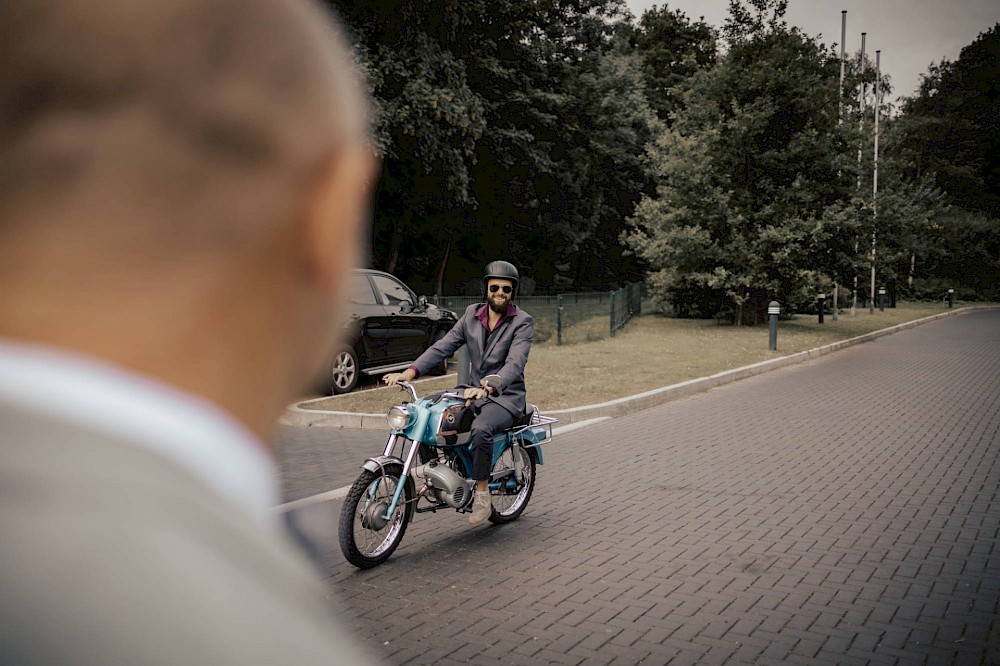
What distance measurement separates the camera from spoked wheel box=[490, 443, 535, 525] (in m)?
6.47

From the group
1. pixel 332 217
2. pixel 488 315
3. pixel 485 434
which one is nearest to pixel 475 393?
pixel 485 434

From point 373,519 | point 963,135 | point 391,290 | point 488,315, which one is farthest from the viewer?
point 963,135

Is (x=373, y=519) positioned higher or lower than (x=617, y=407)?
higher

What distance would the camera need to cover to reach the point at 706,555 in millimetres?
5664

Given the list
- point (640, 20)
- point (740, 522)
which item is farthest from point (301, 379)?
point (640, 20)

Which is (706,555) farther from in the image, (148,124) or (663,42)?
(663,42)

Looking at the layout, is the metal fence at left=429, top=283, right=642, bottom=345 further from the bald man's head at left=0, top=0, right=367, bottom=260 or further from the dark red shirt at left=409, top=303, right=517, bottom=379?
the bald man's head at left=0, top=0, right=367, bottom=260

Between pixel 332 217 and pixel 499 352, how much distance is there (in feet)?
18.4

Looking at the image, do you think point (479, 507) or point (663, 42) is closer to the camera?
point (479, 507)

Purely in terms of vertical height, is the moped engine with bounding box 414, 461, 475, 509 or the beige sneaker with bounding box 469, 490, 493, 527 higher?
the moped engine with bounding box 414, 461, 475, 509

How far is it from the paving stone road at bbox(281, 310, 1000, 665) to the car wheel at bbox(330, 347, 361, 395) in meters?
2.52

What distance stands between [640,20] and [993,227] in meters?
29.6

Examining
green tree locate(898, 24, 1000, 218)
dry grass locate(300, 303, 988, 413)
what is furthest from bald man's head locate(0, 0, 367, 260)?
green tree locate(898, 24, 1000, 218)

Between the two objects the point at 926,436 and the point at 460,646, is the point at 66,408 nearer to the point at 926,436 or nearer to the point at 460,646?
the point at 460,646
